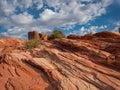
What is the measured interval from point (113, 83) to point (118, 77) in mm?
622

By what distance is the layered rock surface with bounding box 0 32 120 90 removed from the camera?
14172 mm

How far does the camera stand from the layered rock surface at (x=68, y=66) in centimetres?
1417

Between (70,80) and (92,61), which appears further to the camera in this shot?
(92,61)

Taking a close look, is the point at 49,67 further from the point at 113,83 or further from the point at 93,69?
the point at 113,83

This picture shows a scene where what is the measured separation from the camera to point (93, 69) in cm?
1522

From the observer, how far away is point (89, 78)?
47.3 ft

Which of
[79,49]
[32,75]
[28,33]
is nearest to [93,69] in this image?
[79,49]

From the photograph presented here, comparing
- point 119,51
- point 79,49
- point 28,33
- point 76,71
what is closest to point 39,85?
point 76,71

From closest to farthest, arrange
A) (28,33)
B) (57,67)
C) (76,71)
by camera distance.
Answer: (76,71) → (57,67) → (28,33)

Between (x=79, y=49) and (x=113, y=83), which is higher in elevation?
(x=79, y=49)

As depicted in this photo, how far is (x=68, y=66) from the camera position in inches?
639

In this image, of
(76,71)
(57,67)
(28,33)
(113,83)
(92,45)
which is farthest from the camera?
(28,33)

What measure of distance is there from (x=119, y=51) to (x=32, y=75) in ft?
20.7

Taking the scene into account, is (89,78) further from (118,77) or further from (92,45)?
(92,45)
